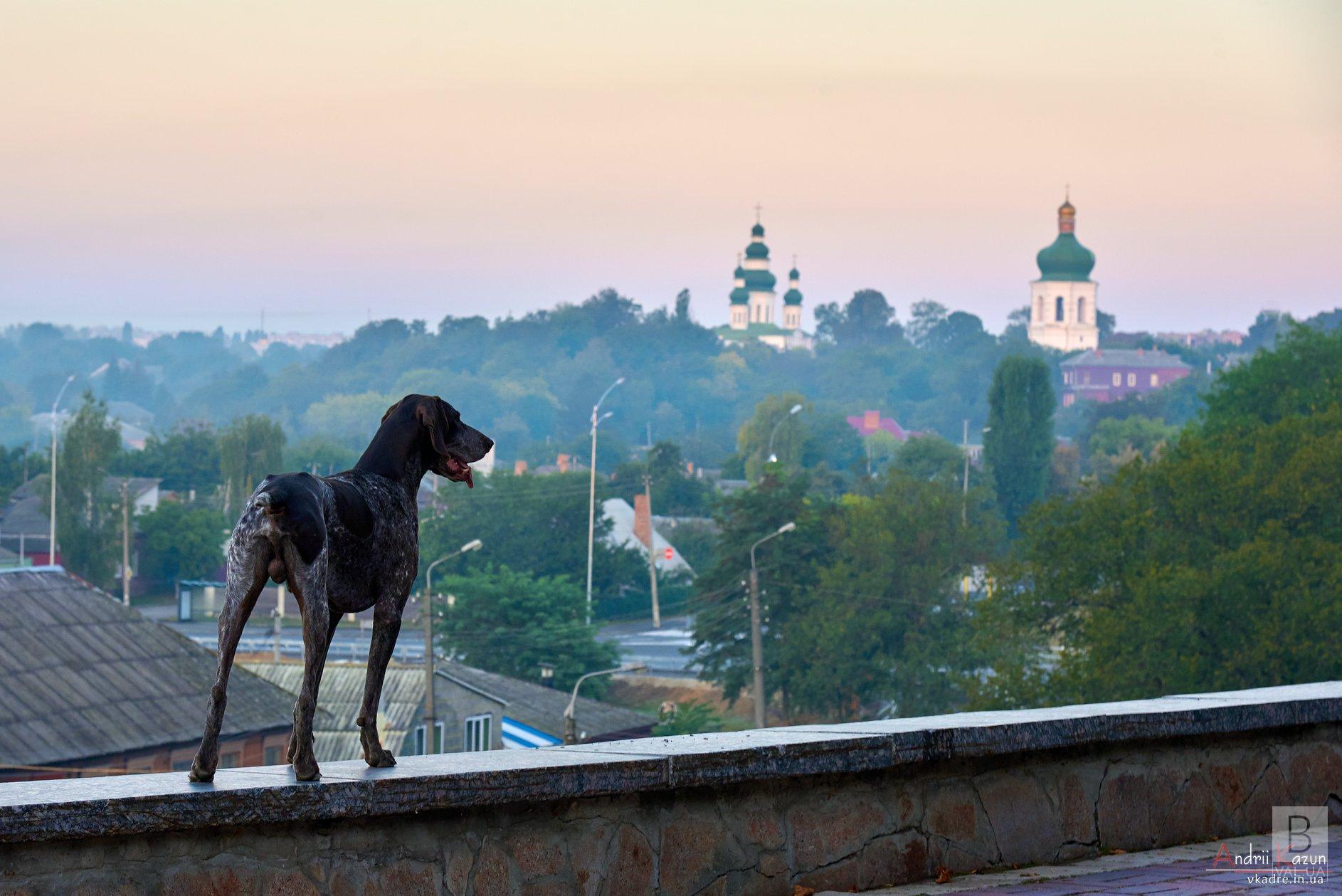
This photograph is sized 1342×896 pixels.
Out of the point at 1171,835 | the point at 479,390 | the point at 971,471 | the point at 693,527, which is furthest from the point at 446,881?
the point at 479,390

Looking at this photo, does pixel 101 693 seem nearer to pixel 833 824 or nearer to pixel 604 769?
pixel 833 824

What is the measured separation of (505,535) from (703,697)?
26.5m

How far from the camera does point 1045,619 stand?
132ft

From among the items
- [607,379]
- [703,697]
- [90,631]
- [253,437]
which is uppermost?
[607,379]

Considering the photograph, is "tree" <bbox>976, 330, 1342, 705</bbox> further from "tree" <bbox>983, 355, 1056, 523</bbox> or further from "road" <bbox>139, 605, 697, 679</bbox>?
"tree" <bbox>983, 355, 1056, 523</bbox>

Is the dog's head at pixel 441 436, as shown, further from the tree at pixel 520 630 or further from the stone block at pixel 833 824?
the tree at pixel 520 630

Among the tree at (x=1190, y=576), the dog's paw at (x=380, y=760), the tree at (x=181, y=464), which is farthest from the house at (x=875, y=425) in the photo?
the dog's paw at (x=380, y=760)

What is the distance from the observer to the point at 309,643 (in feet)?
14.3

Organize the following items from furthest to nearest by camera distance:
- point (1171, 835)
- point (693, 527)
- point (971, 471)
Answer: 1. point (971, 471)
2. point (693, 527)
3. point (1171, 835)

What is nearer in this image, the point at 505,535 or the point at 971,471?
the point at 505,535

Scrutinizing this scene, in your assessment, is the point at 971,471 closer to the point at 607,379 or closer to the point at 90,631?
the point at 90,631

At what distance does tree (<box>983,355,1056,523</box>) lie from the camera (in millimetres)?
91000

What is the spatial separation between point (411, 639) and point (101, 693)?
44.9 m

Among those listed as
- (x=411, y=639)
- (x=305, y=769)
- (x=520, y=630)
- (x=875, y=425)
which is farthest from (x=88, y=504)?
(x=875, y=425)
